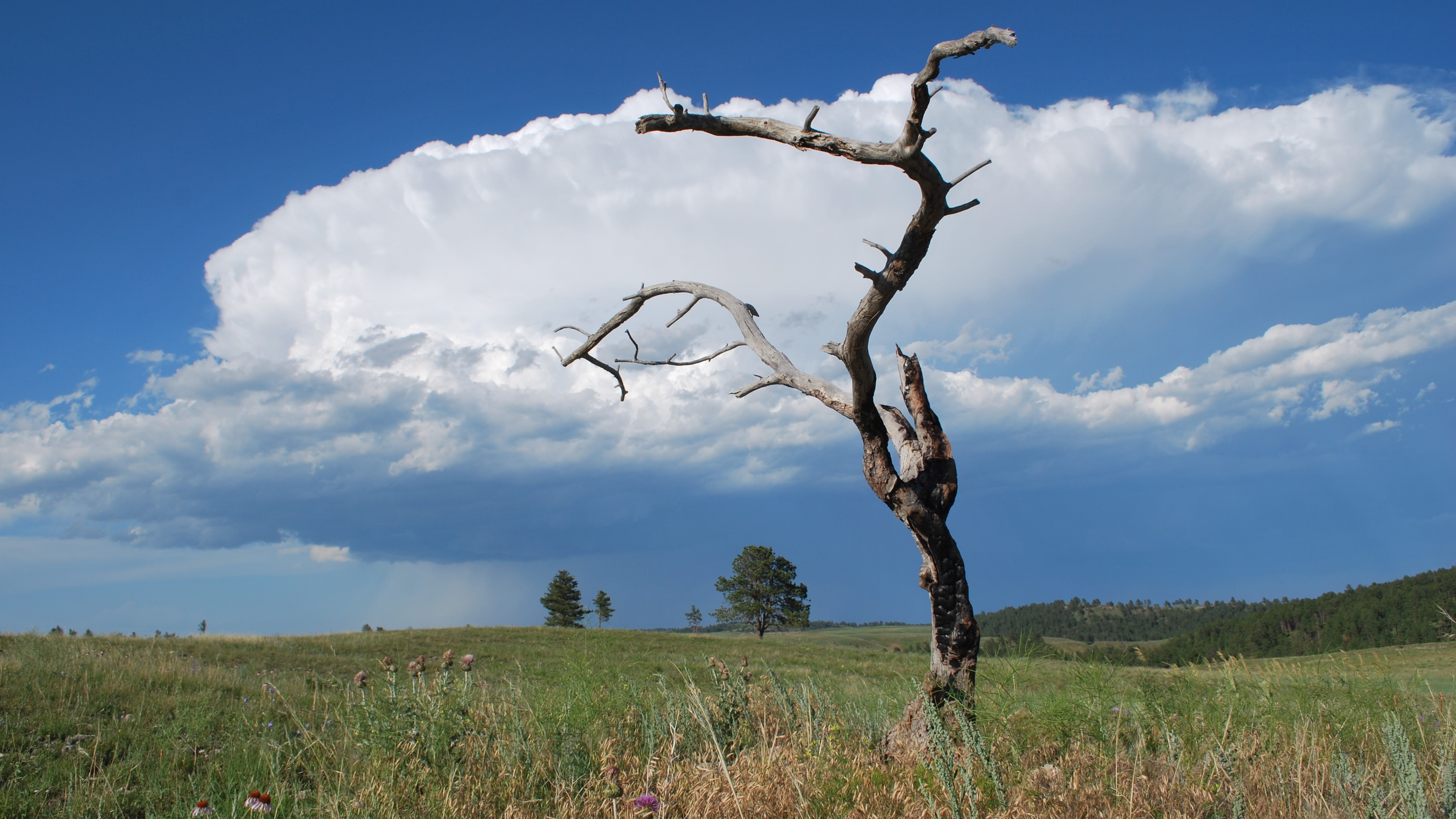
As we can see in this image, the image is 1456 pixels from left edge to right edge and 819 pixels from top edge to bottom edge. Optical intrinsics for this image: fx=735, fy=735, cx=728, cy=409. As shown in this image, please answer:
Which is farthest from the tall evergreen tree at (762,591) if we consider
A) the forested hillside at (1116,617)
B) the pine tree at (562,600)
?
the forested hillside at (1116,617)

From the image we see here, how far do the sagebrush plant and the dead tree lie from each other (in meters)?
0.53

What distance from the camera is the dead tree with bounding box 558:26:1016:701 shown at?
4605mm

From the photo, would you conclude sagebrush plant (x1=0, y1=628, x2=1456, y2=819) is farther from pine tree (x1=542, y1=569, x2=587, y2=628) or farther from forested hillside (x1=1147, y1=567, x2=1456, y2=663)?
pine tree (x1=542, y1=569, x2=587, y2=628)

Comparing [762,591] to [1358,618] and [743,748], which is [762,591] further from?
[743,748]

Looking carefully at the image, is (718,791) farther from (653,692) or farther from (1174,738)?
(653,692)

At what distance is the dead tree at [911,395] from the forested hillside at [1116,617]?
82.5 metres

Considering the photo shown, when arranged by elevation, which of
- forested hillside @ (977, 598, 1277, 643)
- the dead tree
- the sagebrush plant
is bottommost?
forested hillside @ (977, 598, 1277, 643)

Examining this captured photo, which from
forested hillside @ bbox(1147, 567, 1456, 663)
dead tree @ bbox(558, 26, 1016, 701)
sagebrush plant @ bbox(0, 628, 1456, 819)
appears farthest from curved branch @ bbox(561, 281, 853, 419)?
forested hillside @ bbox(1147, 567, 1456, 663)

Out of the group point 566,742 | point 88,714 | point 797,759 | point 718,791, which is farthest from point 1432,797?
point 88,714

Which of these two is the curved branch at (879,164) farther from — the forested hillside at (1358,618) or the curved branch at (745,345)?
the forested hillside at (1358,618)

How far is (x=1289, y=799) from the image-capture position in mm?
3570

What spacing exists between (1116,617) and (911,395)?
363 ft

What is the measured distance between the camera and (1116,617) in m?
99.7

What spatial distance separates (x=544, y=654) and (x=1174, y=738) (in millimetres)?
22315
